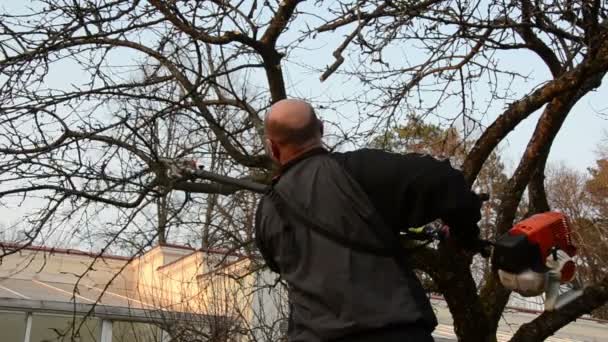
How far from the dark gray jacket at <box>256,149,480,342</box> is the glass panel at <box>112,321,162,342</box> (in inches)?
320

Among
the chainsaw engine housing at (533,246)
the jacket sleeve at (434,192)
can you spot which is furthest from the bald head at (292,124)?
the chainsaw engine housing at (533,246)

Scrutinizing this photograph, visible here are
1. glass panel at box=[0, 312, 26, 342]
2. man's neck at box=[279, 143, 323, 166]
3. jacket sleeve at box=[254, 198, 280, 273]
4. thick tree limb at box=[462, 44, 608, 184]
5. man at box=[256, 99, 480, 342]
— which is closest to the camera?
man at box=[256, 99, 480, 342]

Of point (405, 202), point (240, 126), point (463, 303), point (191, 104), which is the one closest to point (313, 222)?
point (405, 202)

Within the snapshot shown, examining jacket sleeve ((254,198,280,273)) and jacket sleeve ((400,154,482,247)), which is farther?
jacket sleeve ((254,198,280,273))

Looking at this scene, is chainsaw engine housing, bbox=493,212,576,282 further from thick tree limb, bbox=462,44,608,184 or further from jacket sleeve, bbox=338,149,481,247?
thick tree limb, bbox=462,44,608,184

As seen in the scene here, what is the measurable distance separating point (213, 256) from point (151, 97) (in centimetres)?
347

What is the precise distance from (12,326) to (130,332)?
5.34ft

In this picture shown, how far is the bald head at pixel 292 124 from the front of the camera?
3129 mm

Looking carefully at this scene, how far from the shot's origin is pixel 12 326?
10836 mm

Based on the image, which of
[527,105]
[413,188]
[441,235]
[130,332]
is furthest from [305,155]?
[130,332]

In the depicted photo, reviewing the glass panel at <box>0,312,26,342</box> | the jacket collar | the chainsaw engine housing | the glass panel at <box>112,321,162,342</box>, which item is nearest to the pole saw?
the chainsaw engine housing

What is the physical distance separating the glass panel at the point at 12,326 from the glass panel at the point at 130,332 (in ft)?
3.99

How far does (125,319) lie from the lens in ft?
36.2

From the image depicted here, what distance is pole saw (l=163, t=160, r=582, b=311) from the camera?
3041 millimetres
